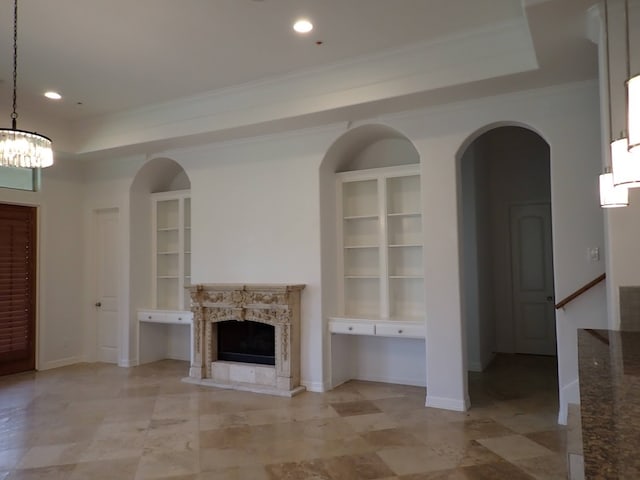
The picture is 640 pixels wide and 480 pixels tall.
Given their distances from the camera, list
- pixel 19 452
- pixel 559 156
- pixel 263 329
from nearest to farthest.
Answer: pixel 19 452 < pixel 559 156 < pixel 263 329

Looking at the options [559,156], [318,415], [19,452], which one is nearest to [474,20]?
[559,156]

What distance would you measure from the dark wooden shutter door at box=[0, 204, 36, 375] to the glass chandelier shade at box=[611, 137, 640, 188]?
6901 millimetres

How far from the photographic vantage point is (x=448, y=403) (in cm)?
457

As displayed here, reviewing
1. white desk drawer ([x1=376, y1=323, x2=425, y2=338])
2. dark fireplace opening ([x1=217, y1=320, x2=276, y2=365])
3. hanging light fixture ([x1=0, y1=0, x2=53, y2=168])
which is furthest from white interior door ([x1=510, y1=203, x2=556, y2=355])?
hanging light fixture ([x1=0, y1=0, x2=53, y2=168])

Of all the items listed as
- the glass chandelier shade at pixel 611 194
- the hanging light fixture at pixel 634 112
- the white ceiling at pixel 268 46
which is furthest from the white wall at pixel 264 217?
the hanging light fixture at pixel 634 112

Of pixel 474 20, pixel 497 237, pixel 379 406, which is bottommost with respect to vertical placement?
pixel 379 406

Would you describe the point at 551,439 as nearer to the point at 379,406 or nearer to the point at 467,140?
the point at 379,406

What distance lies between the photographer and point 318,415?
4.43 metres

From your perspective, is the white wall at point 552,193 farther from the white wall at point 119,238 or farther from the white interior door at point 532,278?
the white wall at point 119,238

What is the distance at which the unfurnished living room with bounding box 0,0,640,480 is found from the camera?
3.43 metres

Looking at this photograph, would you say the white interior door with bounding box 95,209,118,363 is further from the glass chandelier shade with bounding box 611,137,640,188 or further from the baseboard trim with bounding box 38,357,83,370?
the glass chandelier shade with bounding box 611,137,640,188

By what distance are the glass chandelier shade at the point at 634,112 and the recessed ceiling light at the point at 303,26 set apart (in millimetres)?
2855

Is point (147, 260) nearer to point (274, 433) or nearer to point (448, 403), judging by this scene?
point (274, 433)

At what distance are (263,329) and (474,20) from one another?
3.91 metres
